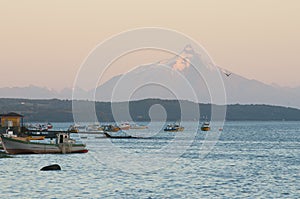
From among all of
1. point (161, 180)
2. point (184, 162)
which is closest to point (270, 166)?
point (184, 162)

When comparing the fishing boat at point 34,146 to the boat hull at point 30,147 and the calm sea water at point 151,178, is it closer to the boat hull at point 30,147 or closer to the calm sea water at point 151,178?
the boat hull at point 30,147

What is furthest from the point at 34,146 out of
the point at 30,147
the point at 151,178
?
the point at 151,178

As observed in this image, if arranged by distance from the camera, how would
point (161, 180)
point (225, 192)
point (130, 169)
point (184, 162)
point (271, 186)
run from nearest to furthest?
point (225, 192) → point (271, 186) → point (161, 180) → point (130, 169) → point (184, 162)

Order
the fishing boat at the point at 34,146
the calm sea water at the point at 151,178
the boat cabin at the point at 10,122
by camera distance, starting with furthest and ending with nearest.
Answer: the boat cabin at the point at 10,122 → the fishing boat at the point at 34,146 → the calm sea water at the point at 151,178

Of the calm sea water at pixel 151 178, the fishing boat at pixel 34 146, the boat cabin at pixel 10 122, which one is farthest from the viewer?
the boat cabin at pixel 10 122

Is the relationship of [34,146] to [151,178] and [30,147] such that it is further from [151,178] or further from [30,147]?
[151,178]

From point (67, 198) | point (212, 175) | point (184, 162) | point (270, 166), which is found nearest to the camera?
point (67, 198)

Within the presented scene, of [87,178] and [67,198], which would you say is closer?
[67,198]

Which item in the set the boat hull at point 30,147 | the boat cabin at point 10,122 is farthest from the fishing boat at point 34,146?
the boat cabin at point 10,122

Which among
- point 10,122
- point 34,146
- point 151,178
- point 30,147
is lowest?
point 151,178

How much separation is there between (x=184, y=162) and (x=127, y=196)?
42.9m

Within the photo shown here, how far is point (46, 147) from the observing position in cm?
11144

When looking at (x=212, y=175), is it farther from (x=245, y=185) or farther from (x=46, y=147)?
(x=46, y=147)

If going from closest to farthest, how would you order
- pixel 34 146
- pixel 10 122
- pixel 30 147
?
1. pixel 30 147
2. pixel 34 146
3. pixel 10 122
